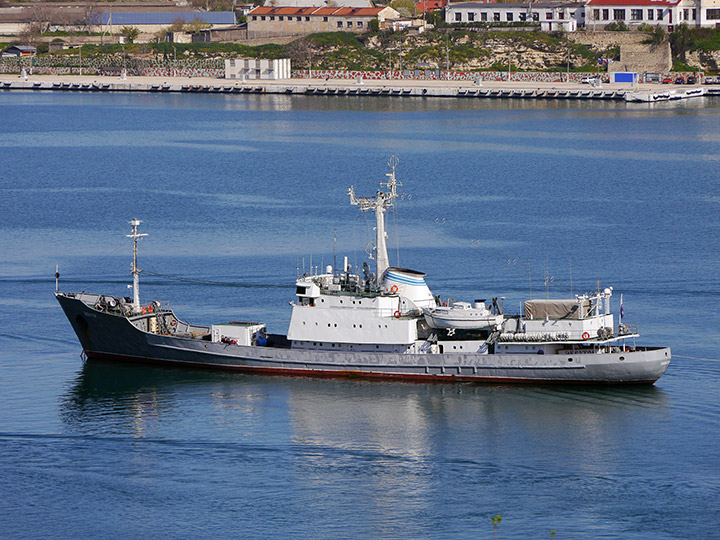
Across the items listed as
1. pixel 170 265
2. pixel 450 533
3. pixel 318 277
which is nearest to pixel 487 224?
pixel 170 265

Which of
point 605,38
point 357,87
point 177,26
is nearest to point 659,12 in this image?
point 605,38

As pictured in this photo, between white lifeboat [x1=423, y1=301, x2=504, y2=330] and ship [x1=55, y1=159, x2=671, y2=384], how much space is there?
0.11 ft

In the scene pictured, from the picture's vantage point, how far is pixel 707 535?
32844mm

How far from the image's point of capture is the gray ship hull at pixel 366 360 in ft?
145

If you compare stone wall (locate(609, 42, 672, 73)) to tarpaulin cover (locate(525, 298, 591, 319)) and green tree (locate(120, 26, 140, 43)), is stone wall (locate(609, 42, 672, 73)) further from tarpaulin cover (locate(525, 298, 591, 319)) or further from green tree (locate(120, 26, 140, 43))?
tarpaulin cover (locate(525, 298, 591, 319))

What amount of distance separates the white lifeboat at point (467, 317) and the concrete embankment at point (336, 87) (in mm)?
103384

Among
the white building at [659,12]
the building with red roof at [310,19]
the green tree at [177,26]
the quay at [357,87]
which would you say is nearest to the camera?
the quay at [357,87]

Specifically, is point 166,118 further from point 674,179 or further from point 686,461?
point 686,461

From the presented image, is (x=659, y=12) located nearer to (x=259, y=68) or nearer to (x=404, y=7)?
(x=404, y=7)

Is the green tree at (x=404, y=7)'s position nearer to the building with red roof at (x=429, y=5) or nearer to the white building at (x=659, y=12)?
the building with red roof at (x=429, y=5)

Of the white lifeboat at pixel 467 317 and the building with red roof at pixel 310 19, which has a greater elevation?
the building with red roof at pixel 310 19

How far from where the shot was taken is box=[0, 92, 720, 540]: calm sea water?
3509cm

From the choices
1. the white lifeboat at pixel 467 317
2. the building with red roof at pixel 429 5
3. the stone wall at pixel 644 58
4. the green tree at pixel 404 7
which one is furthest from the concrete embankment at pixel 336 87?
the white lifeboat at pixel 467 317

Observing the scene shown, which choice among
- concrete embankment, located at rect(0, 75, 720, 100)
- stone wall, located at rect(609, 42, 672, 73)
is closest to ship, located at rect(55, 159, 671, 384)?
concrete embankment, located at rect(0, 75, 720, 100)
